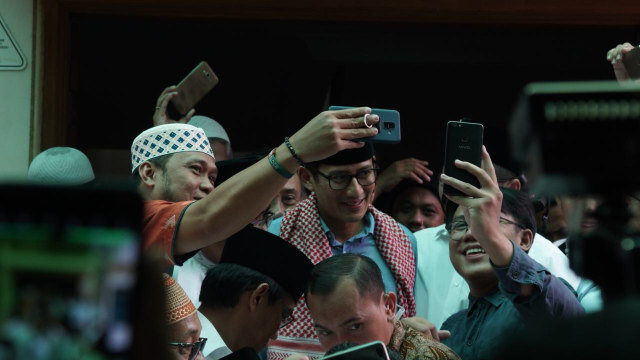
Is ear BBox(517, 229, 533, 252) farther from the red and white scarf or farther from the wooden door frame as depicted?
the wooden door frame

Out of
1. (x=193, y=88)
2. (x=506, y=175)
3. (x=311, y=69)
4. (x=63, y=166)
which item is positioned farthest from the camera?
(x=311, y=69)

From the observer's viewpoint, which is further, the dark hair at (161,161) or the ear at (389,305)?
the dark hair at (161,161)

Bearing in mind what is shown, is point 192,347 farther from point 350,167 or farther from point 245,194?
point 350,167

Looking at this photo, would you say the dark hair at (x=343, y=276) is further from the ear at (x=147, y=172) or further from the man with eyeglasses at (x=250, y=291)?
the ear at (x=147, y=172)

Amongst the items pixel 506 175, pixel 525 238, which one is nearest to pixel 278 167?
pixel 525 238

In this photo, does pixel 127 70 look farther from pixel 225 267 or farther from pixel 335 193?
pixel 225 267

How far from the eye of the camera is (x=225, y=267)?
9.42 feet

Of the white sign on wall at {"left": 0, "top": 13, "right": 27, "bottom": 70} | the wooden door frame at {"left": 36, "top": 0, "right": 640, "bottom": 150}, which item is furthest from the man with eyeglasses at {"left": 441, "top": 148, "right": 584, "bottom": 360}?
the white sign on wall at {"left": 0, "top": 13, "right": 27, "bottom": 70}

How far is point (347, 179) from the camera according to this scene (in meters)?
3.50

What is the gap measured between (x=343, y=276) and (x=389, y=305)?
174mm

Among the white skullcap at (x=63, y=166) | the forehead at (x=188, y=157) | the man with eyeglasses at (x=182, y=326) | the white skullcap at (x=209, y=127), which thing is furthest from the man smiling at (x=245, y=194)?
the white skullcap at (x=209, y=127)

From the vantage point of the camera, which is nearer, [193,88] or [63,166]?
[63,166]

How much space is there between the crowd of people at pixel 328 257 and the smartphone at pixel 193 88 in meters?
0.11

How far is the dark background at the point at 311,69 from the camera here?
541 cm
